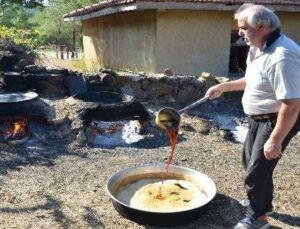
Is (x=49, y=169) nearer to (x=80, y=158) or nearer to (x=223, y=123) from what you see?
(x=80, y=158)

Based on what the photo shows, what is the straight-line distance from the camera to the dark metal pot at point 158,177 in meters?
3.41

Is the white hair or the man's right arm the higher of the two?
the white hair

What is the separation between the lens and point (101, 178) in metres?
4.74

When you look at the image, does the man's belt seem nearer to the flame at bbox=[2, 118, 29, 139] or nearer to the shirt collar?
the shirt collar

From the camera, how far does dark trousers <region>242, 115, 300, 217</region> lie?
3184 mm

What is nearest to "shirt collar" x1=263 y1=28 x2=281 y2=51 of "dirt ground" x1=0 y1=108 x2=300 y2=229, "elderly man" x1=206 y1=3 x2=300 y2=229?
"elderly man" x1=206 y1=3 x2=300 y2=229

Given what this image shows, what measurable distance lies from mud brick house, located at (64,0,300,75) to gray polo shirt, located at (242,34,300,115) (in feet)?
21.6

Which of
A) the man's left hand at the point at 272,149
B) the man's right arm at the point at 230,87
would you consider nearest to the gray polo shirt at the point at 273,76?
the man's left hand at the point at 272,149

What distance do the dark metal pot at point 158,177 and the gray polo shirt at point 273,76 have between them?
1.07m

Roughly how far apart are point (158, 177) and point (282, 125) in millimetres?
1935

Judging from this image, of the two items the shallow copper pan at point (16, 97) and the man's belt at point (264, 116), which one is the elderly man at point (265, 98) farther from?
the shallow copper pan at point (16, 97)

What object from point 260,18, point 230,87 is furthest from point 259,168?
point 260,18

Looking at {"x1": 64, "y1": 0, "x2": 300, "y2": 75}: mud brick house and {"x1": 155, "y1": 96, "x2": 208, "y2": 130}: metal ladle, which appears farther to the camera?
{"x1": 64, "y1": 0, "x2": 300, "y2": 75}: mud brick house

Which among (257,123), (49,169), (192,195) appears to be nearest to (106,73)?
(49,169)
